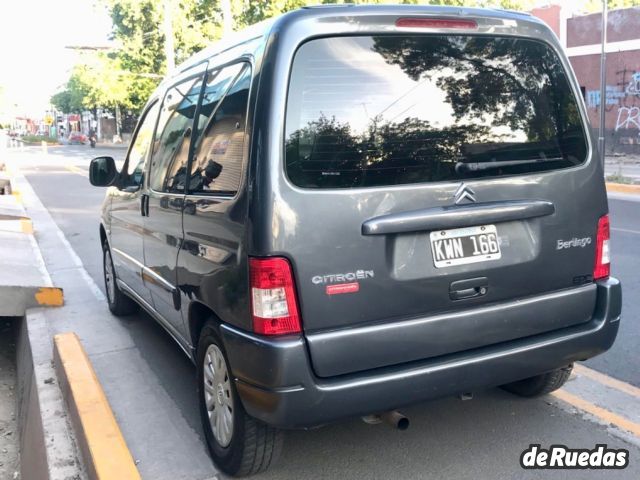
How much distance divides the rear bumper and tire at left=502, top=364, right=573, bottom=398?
567mm

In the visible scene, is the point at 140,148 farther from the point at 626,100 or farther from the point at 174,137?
the point at 626,100

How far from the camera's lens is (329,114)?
9.07 ft

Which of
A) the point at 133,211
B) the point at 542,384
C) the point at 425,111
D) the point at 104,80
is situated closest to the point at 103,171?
the point at 133,211

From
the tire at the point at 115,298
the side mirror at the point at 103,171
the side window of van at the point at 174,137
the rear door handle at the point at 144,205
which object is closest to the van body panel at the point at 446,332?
the side window of van at the point at 174,137

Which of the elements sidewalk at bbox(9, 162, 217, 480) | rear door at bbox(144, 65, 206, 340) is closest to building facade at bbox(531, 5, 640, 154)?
sidewalk at bbox(9, 162, 217, 480)

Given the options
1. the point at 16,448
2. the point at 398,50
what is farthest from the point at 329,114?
the point at 16,448

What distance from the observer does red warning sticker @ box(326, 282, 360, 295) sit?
105 inches

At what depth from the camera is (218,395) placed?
10.5 feet

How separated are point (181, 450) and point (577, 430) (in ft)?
6.77

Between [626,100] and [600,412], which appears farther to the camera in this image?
[626,100]

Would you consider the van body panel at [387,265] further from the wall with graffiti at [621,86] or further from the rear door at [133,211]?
the wall with graffiti at [621,86]

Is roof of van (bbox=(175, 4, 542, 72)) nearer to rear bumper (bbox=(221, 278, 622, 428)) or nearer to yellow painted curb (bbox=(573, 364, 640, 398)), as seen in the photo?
rear bumper (bbox=(221, 278, 622, 428))

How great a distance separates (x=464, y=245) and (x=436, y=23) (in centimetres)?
99

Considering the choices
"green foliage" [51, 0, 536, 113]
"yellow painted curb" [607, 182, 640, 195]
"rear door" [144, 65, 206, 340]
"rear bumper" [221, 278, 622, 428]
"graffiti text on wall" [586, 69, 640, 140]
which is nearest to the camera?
"rear bumper" [221, 278, 622, 428]
